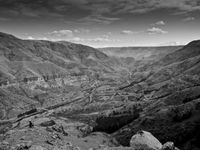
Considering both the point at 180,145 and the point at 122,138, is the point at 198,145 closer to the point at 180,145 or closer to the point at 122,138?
the point at 180,145

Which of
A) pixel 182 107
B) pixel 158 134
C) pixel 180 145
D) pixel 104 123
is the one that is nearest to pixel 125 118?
pixel 104 123

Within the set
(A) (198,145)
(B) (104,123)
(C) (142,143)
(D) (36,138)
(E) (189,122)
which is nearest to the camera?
(C) (142,143)

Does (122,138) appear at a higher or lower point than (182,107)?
lower

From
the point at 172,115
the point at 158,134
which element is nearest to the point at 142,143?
the point at 158,134

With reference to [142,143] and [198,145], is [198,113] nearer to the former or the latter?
Answer: [198,145]

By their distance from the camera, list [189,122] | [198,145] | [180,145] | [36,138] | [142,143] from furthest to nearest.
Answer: [189,122] → [180,145] → [198,145] → [36,138] → [142,143]

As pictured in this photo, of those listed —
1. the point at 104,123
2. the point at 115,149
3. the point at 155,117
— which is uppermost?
the point at 115,149

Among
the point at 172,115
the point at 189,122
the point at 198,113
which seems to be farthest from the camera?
A: the point at 172,115

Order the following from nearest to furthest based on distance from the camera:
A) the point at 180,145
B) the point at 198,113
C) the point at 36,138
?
1. the point at 36,138
2. the point at 180,145
3. the point at 198,113

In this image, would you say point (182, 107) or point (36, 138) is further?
point (182, 107)
